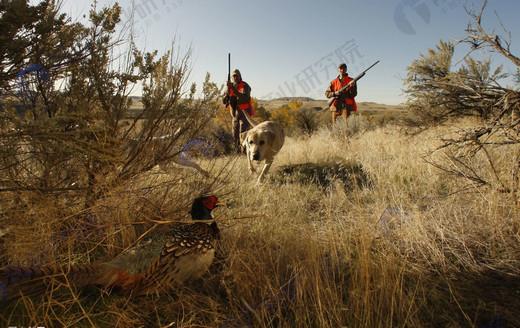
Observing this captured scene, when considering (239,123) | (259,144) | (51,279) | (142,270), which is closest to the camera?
(51,279)

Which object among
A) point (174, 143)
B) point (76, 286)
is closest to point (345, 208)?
point (174, 143)

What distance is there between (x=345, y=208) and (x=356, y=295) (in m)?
2.22

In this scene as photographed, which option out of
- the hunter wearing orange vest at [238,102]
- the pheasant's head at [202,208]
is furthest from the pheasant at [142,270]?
the hunter wearing orange vest at [238,102]

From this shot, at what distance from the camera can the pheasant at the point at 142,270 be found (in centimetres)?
153

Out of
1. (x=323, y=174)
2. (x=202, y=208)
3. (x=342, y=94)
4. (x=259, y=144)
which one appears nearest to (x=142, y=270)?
(x=202, y=208)

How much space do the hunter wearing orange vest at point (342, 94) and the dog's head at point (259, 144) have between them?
550cm

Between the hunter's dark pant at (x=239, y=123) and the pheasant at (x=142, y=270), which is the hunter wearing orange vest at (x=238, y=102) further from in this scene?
the pheasant at (x=142, y=270)

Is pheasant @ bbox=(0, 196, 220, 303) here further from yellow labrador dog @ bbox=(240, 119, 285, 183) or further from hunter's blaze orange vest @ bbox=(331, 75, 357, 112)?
hunter's blaze orange vest @ bbox=(331, 75, 357, 112)

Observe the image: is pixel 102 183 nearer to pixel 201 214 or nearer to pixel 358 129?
pixel 201 214

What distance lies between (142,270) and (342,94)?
10.3m

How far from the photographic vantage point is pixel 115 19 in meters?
2.85

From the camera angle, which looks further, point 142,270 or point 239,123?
point 239,123

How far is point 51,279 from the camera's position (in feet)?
5.26

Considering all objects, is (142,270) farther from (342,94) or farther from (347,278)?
(342,94)
